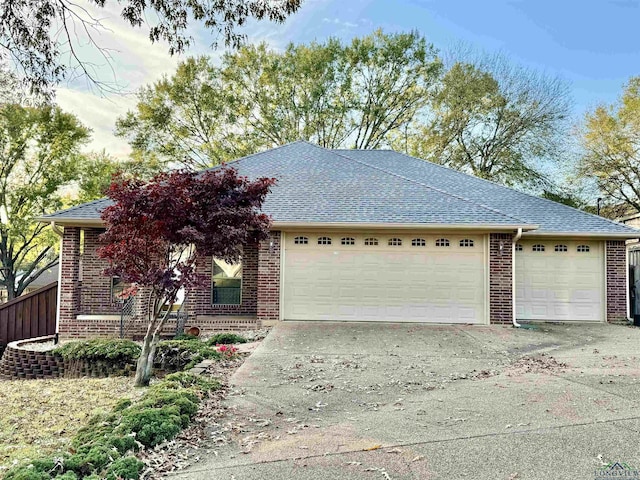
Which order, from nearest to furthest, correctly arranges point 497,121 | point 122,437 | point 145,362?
point 122,437 → point 145,362 → point 497,121

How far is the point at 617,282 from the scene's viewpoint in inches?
464

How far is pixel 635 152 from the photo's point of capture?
69.1 feet

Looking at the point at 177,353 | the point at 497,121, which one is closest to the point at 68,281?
the point at 177,353

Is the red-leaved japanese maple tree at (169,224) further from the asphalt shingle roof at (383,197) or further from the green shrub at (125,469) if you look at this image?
the asphalt shingle roof at (383,197)

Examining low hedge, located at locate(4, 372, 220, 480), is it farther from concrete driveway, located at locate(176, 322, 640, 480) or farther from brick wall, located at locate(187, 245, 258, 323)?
brick wall, located at locate(187, 245, 258, 323)

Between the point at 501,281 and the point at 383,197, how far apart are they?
3440 mm

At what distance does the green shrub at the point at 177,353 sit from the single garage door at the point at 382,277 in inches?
124

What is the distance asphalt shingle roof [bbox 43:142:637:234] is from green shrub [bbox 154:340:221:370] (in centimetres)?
371

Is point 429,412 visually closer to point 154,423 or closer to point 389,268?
point 154,423

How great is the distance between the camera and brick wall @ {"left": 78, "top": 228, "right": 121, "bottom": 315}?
1123 centimetres

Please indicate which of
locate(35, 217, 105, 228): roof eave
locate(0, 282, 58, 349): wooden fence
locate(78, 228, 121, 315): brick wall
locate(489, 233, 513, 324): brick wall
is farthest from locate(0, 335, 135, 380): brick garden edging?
locate(489, 233, 513, 324): brick wall

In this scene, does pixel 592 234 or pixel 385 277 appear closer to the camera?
pixel 385 277

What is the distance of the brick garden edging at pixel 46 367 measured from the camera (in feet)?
27.6

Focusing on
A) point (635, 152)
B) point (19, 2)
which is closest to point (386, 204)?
point (19, 2)
